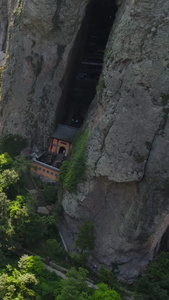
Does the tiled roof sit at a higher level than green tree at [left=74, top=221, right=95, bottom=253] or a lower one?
higher

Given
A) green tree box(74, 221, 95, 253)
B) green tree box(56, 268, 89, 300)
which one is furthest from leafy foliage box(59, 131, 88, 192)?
green tree box(56, 268, 89, 300)

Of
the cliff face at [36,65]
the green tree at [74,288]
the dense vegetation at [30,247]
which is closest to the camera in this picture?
the green tree at [74,288]

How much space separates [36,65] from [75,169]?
11159 millimetres

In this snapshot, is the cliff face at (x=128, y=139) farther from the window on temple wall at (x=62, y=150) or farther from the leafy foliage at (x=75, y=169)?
the window on temple wall at (x=62, y=150)

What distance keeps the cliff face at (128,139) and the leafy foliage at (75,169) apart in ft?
1.94

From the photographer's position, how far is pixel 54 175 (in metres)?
26.8

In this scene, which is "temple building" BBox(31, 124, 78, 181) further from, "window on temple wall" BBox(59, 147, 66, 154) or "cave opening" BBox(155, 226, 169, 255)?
"cave opening" BBox(155, 226, 169, 255)

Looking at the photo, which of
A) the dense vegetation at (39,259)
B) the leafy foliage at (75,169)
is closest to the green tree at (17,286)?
the dense vegetation at (39,259)

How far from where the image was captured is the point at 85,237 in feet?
69.2

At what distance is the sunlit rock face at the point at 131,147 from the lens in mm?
19453

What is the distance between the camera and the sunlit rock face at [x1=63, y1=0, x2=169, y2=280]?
766 inches

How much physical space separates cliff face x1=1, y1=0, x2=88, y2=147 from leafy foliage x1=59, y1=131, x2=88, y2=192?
20.3ft

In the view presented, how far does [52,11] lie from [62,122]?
33.9ft

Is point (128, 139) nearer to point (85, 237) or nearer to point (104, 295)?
point (85, 237)
